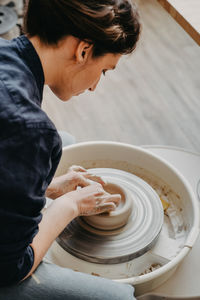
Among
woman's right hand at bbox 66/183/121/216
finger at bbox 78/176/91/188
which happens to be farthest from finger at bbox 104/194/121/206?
finger at bbox 78/176/91/188

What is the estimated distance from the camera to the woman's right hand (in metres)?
1.20

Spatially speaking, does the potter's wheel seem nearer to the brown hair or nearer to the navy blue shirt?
the navy blue shirt

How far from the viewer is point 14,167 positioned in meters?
0.83

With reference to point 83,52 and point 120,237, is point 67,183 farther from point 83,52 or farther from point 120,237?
point 83,52

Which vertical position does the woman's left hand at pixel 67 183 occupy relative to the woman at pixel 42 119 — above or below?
below

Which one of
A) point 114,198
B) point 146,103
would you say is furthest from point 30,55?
point 146,103

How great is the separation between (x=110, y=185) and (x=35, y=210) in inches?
22.9

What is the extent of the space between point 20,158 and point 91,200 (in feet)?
1.47

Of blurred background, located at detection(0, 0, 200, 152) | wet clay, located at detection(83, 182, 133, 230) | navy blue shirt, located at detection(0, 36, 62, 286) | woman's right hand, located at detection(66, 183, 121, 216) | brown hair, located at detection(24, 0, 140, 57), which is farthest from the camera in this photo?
blurred background, located at detection(0, 0, 200, 152)

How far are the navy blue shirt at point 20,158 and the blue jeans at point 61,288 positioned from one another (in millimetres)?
43

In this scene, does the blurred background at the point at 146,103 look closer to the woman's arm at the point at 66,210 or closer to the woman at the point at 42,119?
the woman's arm at the point at 66,210

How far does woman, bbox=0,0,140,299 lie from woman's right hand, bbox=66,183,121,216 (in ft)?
0.06

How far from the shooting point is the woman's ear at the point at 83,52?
0.97m

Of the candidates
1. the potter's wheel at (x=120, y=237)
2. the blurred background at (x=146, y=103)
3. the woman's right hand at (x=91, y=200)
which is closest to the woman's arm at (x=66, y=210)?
the woman's right hand at (x=91, y=200)
